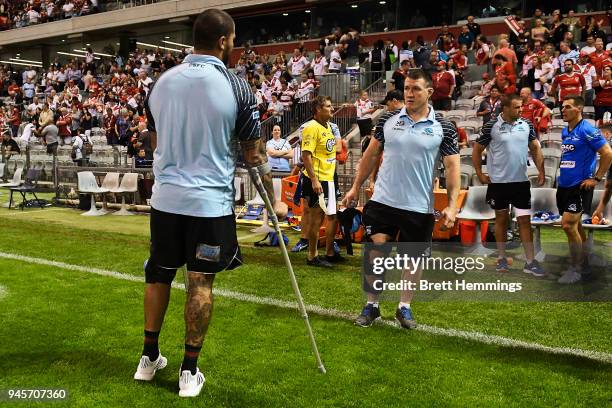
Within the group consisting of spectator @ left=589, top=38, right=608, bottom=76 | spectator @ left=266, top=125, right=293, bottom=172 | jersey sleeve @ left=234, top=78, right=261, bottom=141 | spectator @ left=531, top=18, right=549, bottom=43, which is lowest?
spectator @ left=266, top=125, right=293, bottom=172

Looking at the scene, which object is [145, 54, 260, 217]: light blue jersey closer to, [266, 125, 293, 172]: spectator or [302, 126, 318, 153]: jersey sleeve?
[302, 126, 318, 153]: jersey sleeve

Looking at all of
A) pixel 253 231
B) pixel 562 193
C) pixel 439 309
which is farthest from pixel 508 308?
pixel 253 231

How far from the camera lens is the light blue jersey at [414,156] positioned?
4.83 m

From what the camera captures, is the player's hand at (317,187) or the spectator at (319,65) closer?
the player's hand at (317,187)

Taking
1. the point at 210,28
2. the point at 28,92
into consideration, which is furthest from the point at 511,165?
the point at 28,92

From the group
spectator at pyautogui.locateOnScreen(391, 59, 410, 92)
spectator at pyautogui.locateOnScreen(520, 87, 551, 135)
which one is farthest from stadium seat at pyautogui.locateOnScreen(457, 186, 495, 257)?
spectator at pyautogui.locateOnScreen(391, 59, 410, 92)

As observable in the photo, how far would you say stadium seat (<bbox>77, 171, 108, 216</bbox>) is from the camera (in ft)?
43.6

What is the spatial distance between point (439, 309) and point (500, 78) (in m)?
9.69

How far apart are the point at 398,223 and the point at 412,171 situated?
44cm

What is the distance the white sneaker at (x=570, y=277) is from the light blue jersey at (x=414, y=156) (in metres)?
2.30

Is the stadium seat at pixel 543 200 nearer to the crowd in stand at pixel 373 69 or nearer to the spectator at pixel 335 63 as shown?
the crowd in stand at pixel 373 69

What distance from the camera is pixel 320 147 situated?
7383 mm

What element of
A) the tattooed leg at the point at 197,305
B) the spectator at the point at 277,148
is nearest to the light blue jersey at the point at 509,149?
the tattooed leg at the point at 197,305

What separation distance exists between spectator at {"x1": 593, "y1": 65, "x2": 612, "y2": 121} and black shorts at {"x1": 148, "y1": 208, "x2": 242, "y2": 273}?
11299mm
